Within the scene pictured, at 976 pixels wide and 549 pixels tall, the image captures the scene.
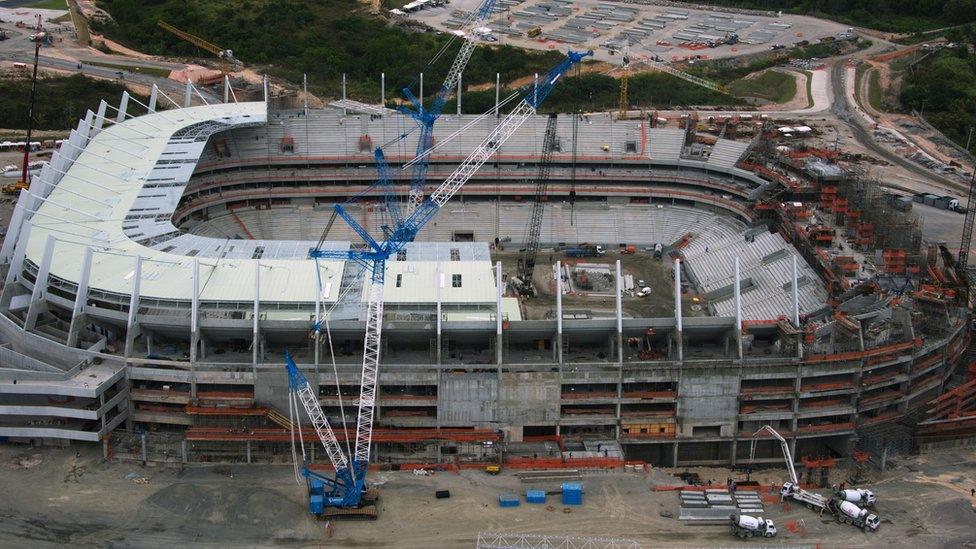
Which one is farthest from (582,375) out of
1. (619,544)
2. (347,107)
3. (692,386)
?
(347,107)

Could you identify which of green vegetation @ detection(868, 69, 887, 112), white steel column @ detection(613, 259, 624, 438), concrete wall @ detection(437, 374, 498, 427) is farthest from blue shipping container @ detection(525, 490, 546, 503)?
green vegetation @ detection(868, 69, 887, 112)

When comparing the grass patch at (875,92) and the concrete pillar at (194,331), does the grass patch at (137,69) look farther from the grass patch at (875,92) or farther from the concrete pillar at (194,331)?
the grass patch at (875,92)

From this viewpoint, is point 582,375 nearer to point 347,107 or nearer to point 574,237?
point 574,237

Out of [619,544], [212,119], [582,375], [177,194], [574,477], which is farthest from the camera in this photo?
[212,119]

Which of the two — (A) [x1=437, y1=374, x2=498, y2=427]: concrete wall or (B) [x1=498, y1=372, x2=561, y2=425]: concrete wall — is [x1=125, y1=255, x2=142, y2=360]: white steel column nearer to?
(A) [x1=437, y1=374, x2=498, y2=427]: concrete wall

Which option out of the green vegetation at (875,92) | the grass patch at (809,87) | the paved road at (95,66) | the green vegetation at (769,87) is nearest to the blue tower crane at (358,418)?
the paved road at (95,66)

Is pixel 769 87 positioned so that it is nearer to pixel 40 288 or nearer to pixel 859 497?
pixel 859 497
